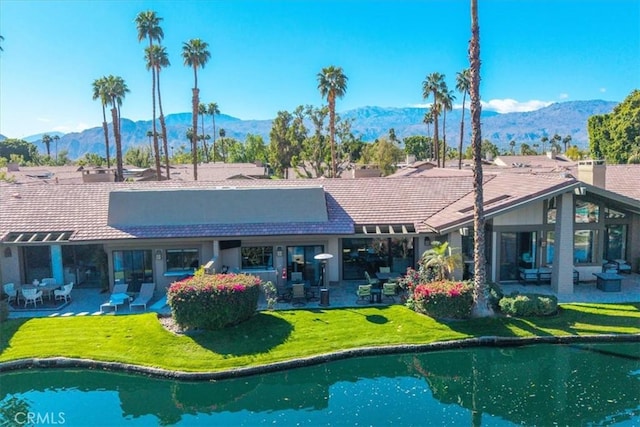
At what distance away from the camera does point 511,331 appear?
55.8ft

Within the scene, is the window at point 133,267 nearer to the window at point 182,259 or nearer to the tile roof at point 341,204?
the window at point 182,259

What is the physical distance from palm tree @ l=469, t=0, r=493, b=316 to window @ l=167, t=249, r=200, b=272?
12.2 meters

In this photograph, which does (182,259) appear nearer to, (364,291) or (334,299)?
(334,299)

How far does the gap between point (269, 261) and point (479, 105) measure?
37.0 feet

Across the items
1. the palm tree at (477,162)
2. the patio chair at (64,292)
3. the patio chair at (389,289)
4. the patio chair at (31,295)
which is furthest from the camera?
the patio chair at (64,292)

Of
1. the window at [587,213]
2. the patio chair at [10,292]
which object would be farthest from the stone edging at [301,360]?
the window at [587,213]

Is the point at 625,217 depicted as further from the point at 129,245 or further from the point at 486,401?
the point at 129,245

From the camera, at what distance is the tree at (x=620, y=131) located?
71.6 m

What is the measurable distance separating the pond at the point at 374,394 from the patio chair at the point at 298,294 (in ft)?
16.0

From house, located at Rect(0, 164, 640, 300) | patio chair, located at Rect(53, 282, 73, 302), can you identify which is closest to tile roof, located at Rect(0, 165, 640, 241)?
house, located at Rect(0, 164, 640, 300)

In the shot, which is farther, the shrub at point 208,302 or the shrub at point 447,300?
the shrub at point 447,300

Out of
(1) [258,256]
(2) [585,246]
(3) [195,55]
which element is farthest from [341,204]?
(3) [195,55]

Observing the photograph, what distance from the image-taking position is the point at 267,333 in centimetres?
1697

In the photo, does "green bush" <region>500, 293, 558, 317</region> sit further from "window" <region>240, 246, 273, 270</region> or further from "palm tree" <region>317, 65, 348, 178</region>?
"palm tree" <region>317, 65, 348, 178</region>
